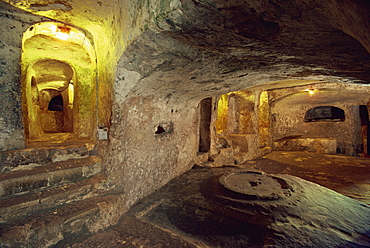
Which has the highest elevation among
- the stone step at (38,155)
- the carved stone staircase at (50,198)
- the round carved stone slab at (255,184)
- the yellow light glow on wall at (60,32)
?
the yellow light glow on wall at (60,32)

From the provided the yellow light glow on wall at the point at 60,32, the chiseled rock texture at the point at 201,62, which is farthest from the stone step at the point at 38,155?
the yellow light glow on wall at the point at 60,32

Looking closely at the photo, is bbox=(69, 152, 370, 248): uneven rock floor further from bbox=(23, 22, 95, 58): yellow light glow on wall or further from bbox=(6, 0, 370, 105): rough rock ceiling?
bbox=(23, 22, 95, 58): yellow light glow on wall

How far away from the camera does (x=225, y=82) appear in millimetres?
3291

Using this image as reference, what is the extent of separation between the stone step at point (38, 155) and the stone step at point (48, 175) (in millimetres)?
70

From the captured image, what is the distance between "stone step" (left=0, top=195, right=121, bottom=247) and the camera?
68.0 inches

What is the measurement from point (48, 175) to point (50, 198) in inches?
12.9

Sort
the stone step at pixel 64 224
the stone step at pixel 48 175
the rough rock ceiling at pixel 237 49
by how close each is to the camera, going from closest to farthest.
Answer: the rough rock ceiling at pixel 237 49, the stone step at pixel 64 224, the stone step at pixel 48 175

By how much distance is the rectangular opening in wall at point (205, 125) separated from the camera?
5676mm

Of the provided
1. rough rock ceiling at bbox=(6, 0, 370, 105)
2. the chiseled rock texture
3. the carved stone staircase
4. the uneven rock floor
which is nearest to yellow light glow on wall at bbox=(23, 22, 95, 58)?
rough rock ceiling at bbox=(6, 0, 370, 105)

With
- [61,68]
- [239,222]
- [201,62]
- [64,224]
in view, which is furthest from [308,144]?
[61,68]

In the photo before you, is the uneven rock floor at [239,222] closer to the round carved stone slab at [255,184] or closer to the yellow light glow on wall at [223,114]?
the round carved stone slab at [255,184]

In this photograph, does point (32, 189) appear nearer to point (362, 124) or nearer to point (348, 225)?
point (348, 225)

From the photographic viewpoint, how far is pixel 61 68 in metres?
Answer: 5.29

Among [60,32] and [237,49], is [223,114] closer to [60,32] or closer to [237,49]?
[237,49]
